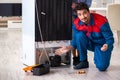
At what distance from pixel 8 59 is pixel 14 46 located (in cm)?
98

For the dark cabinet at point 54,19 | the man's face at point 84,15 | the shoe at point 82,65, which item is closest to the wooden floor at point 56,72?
the shoe at point 82,65

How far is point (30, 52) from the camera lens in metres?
3.12

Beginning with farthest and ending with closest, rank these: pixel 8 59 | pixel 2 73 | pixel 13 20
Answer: pixel 13 20 → pixel 8 59 → pixel 2 73

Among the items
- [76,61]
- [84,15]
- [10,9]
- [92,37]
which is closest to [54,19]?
[84,15]

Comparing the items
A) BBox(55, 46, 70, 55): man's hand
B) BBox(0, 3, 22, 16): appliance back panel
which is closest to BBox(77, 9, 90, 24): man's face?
BBox(55, 46, 70, 55): man's hand

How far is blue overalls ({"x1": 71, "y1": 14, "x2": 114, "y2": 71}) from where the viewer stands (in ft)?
9.46

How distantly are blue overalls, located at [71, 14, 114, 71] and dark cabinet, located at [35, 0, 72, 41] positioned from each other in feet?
0.36

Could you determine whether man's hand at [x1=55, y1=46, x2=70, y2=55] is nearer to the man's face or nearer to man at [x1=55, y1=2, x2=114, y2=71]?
man at [x1=55, y1=2, x2=114, y2=71]

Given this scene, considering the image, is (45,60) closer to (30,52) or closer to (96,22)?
(30,52)

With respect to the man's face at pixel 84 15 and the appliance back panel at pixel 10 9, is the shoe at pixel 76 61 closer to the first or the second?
the man's face at pixel 84 15

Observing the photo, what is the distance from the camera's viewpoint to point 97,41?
2.99 meters

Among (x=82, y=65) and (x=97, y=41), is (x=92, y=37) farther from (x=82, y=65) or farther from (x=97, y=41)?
(x=82, y=65)

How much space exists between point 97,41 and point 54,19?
0.52 metres

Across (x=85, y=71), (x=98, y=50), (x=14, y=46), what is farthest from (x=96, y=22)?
(x=14, y=46)
